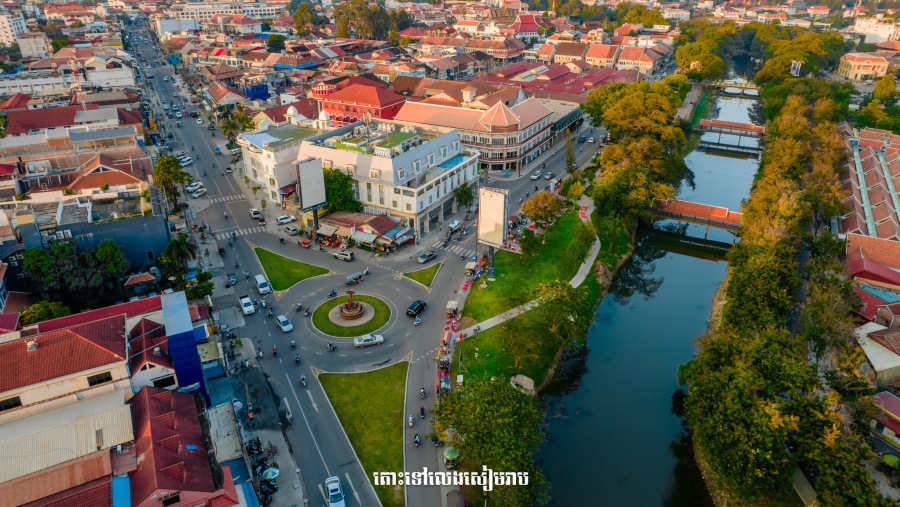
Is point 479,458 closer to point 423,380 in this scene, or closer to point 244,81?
point 423,380

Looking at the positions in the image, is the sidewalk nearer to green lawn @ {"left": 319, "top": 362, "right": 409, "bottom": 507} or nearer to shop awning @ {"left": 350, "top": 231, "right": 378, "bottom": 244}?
green lawn @ {"left": 319, "top": 362, "right": 409, "bottom": 507}

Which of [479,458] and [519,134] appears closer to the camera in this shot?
[479,458]

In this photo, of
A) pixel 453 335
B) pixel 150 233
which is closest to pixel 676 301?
pixel 453 335

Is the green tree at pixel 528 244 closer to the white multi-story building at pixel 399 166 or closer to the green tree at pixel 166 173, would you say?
the white multi-story building at pixel 399 166

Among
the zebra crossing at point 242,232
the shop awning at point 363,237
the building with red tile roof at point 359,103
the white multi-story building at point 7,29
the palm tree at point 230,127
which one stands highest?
the white multi-story building at point 7,29

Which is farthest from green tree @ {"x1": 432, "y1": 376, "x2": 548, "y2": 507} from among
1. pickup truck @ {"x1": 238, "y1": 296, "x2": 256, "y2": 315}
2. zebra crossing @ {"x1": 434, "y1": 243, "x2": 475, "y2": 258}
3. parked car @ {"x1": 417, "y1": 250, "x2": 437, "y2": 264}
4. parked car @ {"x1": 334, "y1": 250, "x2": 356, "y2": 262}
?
parked car @ {"x1": 334, "y1": 250, "x2": 356, "y2": 262}

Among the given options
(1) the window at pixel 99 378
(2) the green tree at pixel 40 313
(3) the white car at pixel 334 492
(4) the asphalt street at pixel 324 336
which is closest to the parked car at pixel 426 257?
(4) the asphalt street at pixel 324 336

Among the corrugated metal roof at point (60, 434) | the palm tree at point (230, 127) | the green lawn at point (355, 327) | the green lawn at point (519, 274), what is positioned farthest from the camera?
the palm tree at point (230, 127)
